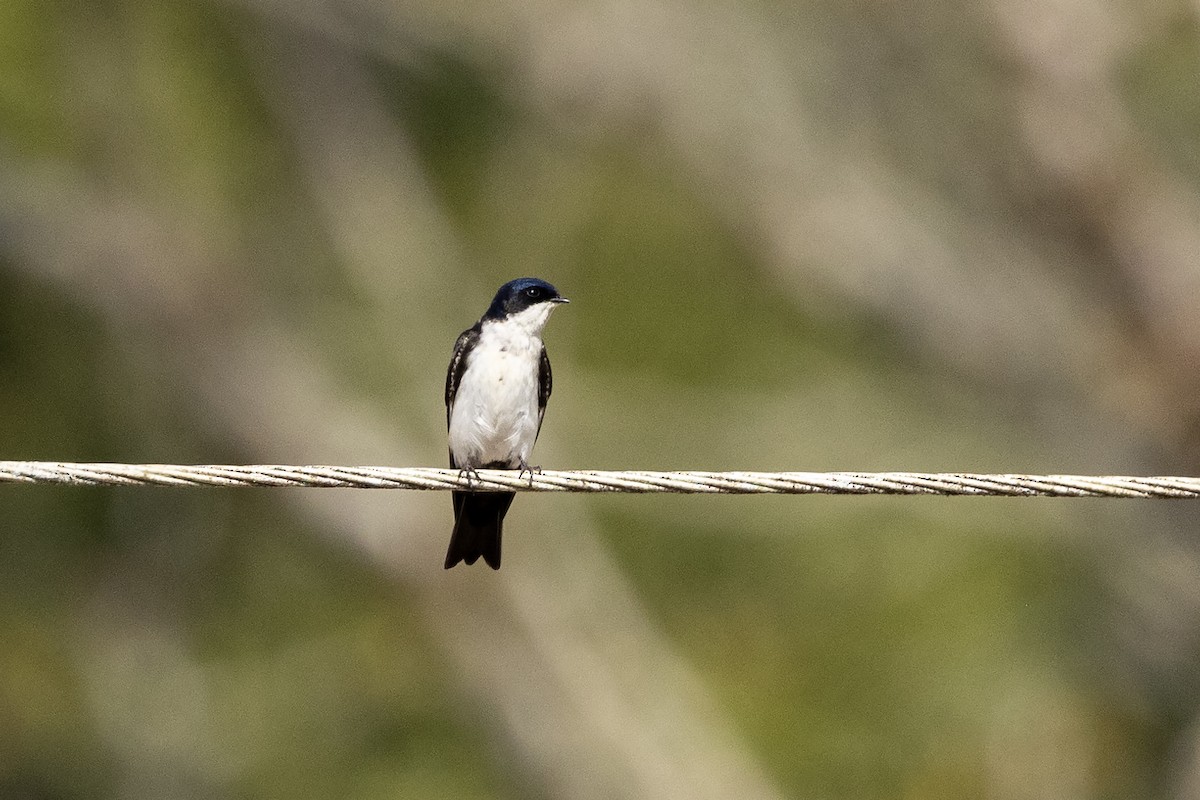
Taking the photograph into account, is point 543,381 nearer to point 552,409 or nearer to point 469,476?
point 469,476

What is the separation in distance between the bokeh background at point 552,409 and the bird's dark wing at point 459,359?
25.2 feet

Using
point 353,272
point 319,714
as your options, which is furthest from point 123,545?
point 353,272

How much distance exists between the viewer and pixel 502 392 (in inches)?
268

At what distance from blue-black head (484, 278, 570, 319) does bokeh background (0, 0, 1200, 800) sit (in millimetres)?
7766

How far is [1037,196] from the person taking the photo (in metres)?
13.7

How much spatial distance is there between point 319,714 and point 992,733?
6.68 metres

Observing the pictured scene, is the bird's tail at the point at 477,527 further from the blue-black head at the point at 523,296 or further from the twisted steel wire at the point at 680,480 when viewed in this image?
the twisted steel wire at the point at 680,480

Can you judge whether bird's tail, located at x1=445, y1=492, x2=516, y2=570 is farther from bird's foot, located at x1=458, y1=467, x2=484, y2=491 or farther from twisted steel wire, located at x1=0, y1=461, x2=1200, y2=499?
twisted steel wire, located at x1=0, y1=461, x2=1200, y2=499

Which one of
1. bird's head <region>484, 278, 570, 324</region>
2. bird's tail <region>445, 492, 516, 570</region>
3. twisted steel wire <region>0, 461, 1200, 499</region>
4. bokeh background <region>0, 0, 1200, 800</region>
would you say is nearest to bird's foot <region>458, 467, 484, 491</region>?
twisted steel wire <region>0, 461, 1200, 499</region>

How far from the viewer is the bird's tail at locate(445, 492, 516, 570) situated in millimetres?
6781

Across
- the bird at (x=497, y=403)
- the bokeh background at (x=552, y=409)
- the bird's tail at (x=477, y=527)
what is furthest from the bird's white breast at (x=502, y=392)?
the bokeh background at (x=552, y=409)

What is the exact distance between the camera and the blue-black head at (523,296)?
697cm

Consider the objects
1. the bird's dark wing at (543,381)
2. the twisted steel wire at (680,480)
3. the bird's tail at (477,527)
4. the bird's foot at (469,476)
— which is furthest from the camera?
the bird's dark wing at (543,381)

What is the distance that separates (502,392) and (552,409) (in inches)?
389
